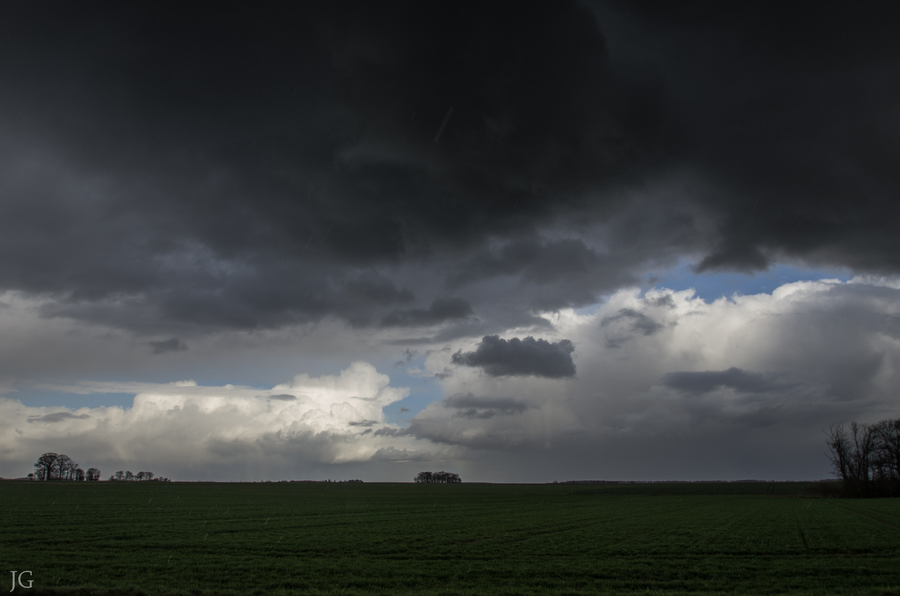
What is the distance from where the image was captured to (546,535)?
36281 mm

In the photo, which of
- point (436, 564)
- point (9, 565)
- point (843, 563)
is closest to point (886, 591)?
point (843, 563)

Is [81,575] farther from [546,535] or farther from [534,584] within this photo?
[546,535]

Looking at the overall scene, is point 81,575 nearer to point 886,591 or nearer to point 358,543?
point 358,543

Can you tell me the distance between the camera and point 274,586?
1903 cm

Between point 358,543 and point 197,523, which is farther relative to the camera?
point 197,523

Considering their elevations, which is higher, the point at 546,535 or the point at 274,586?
the point at 274,586

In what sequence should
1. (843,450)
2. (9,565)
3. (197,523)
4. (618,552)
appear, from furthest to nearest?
1. (843,450)
2. (197,523)
3. (618,552)
4. (9,565)

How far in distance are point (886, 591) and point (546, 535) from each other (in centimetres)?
2119

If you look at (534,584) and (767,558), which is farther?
(767,558)

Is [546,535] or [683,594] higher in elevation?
[683,594]

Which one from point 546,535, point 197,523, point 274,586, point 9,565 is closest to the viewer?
point 274,586

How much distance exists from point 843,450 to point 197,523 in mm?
149599

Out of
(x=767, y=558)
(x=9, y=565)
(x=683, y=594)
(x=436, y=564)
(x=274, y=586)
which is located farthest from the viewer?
(x=767, y=558)

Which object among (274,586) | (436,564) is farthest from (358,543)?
(274,586)
